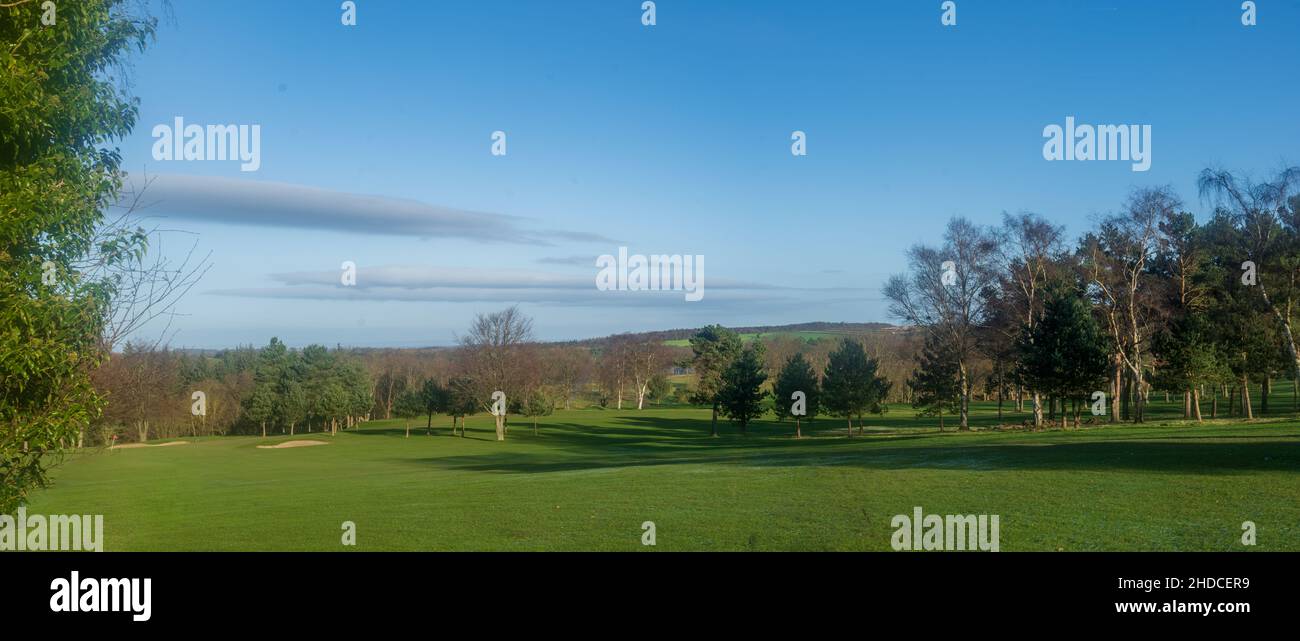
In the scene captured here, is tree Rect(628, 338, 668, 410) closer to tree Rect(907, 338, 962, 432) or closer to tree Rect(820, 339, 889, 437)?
tree Rect(820, 339, 889, 437)

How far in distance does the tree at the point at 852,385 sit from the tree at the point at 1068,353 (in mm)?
12584

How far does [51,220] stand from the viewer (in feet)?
30.6

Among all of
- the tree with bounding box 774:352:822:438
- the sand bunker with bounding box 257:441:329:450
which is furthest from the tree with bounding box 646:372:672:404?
the sand bunker with bounding box 257:441:329:450

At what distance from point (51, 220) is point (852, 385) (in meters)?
55.3

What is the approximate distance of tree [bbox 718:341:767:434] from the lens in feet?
229

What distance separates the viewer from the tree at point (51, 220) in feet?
29.7

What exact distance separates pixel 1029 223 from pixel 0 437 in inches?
2246

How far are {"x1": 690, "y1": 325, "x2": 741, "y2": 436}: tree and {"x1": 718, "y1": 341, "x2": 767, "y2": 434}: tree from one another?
985 centimetres

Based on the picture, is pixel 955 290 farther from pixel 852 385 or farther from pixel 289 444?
pixel 289 444

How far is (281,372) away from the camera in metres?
85.1

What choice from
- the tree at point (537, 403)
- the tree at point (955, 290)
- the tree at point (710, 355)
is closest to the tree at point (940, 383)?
the tree at point (955, 290)

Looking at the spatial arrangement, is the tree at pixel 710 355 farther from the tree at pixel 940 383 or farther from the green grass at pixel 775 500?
the green grass at pixel 775 500
